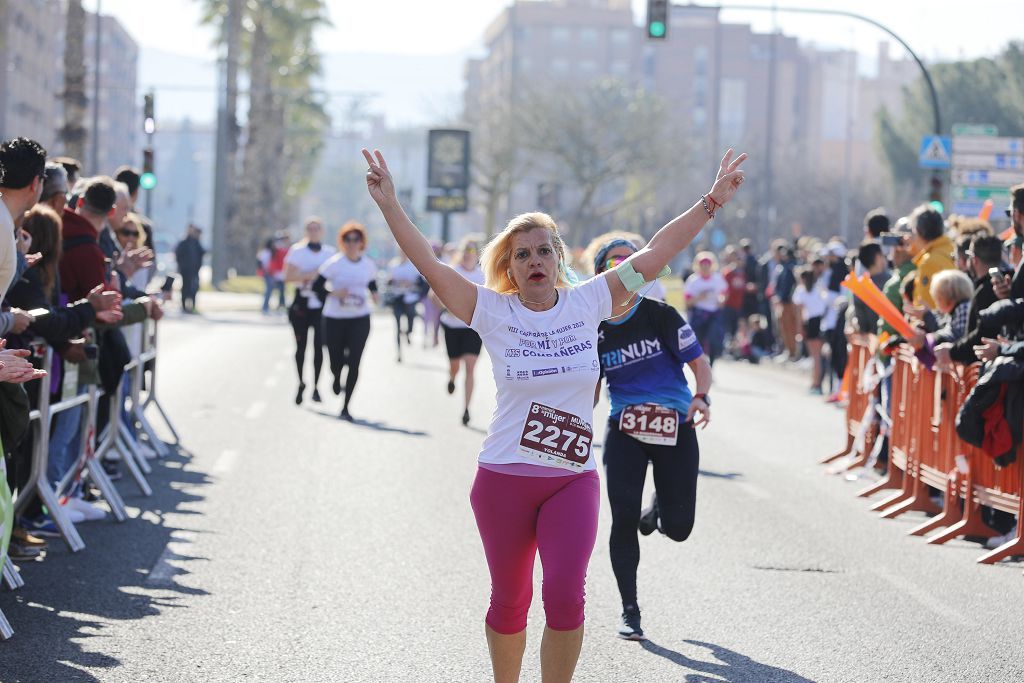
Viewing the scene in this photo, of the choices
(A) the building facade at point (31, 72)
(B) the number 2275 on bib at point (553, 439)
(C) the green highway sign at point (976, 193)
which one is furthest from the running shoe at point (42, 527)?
(A) the building facade at point (31, 72)

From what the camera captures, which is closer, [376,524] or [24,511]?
[24,511]

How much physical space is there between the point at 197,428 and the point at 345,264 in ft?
7.48

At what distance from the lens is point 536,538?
17.6 feet

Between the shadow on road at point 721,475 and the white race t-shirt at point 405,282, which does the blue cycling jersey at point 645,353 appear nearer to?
the shadow on road at point 721,475

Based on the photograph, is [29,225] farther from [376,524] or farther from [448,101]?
[448,101]

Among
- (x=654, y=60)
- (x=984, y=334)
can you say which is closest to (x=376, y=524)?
(x=984, y=334)

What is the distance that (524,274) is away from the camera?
5.44 meters

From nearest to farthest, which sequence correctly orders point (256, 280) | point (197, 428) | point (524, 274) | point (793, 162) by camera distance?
point (524, 274)
point (197, 428)
point (256, 280)
point (793, 162)

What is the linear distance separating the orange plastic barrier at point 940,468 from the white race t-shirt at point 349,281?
20.2 ft

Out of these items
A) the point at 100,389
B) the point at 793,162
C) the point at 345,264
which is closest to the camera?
the point at 100,389

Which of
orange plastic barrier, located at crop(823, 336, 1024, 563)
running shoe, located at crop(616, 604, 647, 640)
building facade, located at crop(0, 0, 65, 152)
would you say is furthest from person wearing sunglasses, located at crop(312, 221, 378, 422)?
building facade, located at crop(0, 0, 65, 152)

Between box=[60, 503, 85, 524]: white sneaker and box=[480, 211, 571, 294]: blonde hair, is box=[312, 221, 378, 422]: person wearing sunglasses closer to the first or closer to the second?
box=[60, 503, 85, 524]: white sneaker

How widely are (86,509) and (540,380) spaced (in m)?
5.45

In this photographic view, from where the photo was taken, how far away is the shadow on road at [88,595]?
6379 mm
